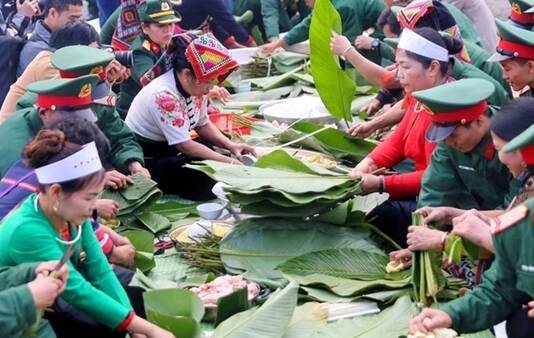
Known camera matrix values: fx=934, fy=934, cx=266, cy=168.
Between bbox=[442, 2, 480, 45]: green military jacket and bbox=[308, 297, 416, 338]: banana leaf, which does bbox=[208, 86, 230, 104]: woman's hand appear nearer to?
bbox=[442, 2, 480, 45]: green military jacket

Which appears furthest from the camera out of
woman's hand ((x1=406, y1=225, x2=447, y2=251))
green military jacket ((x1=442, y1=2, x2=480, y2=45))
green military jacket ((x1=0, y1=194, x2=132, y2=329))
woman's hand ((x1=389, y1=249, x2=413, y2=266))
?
green military jacket ((x1=442, y1=2, x2=480, y2=45))

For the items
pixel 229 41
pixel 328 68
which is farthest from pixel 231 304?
pixel 229 41

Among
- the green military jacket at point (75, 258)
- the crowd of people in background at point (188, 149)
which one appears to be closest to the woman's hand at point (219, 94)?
the crowd of people in background at point (188, 149)

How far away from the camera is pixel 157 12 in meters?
5.04

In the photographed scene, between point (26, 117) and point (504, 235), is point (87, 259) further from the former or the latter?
point (504, 235)

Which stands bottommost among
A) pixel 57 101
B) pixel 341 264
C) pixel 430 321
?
pixel 341 264

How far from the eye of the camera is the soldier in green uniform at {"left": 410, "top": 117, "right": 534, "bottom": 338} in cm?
232

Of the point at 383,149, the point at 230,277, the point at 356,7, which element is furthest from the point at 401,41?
the point at 356,7

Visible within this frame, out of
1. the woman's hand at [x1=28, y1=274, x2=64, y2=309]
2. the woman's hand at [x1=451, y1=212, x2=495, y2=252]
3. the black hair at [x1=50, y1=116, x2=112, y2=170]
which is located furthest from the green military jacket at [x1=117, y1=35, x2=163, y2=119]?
the woman's hand at [x1=28, y1=274, x2=64, y2=309]

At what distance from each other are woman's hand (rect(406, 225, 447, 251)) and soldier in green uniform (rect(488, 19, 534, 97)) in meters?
0.97

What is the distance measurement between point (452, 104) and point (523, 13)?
1.61 metres

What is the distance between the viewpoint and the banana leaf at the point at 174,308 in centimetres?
278

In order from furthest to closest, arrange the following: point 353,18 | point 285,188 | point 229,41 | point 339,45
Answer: point 229,41, point 353,18, point 339,45, point 285,188

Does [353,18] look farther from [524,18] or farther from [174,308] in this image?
[174,308]
